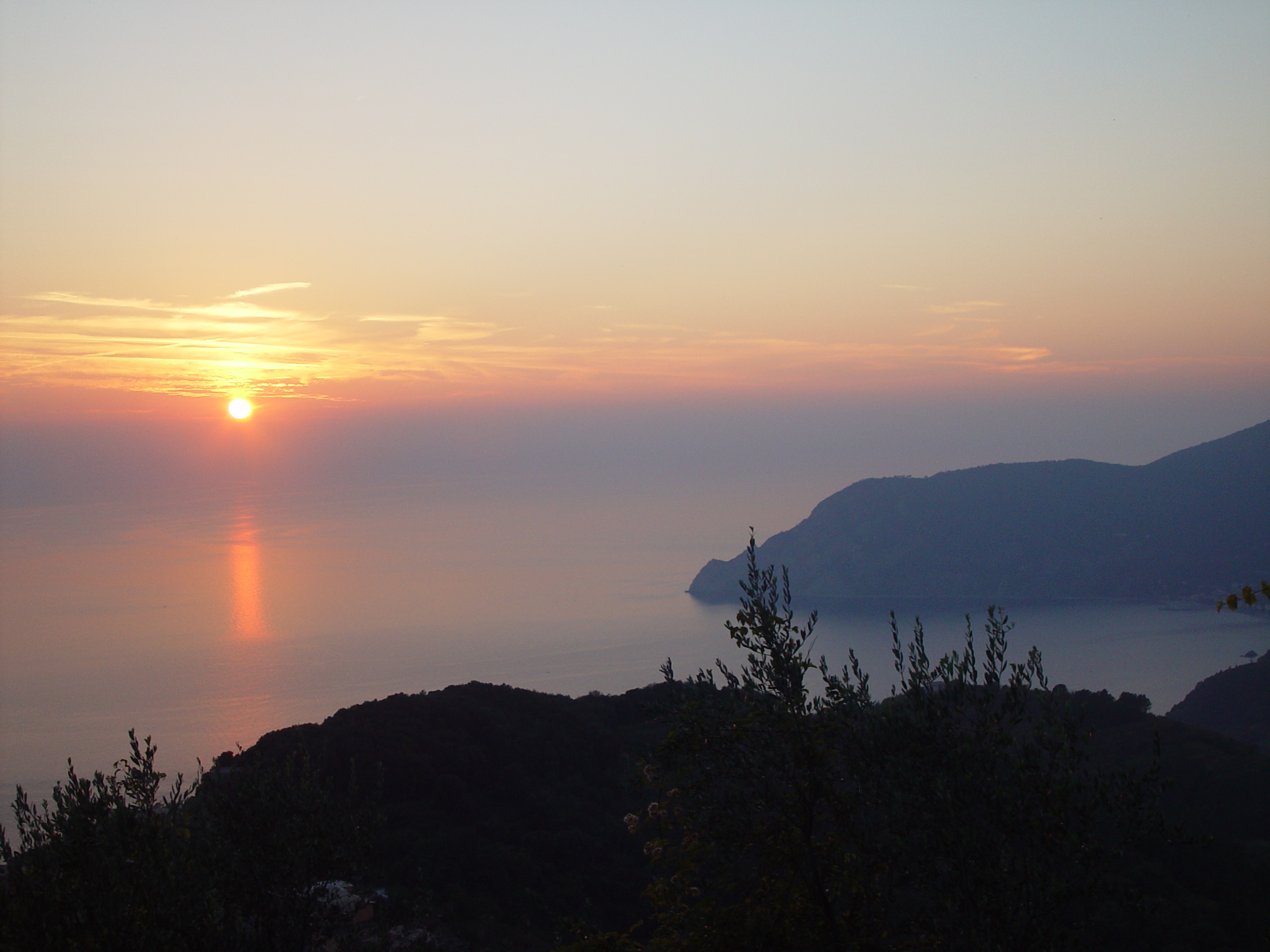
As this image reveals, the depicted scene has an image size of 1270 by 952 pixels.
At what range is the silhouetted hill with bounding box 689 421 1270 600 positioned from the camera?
3433 inches

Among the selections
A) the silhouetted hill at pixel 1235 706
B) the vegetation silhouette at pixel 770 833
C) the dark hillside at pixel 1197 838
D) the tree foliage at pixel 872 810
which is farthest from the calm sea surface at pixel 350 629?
the tree foliage at pixel 872 810

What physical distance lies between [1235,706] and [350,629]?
2488 inches

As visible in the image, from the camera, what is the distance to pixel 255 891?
7707 mm

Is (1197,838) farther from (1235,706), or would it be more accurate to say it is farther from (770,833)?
(1235,706)

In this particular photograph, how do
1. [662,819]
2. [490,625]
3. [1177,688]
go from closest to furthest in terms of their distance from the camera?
[662,819]
[1177,688]
[490,625]

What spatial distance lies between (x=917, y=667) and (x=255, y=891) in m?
6.32

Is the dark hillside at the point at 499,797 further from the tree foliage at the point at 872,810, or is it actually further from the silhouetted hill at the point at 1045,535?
the silhouetted hill at the point at 1045,535

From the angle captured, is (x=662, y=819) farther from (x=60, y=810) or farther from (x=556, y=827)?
(x=556, y=827)

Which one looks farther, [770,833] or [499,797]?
[499,797]

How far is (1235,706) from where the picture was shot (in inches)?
1658

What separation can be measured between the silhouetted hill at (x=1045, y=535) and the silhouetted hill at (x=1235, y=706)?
134 ft

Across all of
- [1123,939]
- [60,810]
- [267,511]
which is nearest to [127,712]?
[60,810]

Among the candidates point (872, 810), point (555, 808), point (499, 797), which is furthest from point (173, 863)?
point (499, 797)

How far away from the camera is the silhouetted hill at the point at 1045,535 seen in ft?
286
